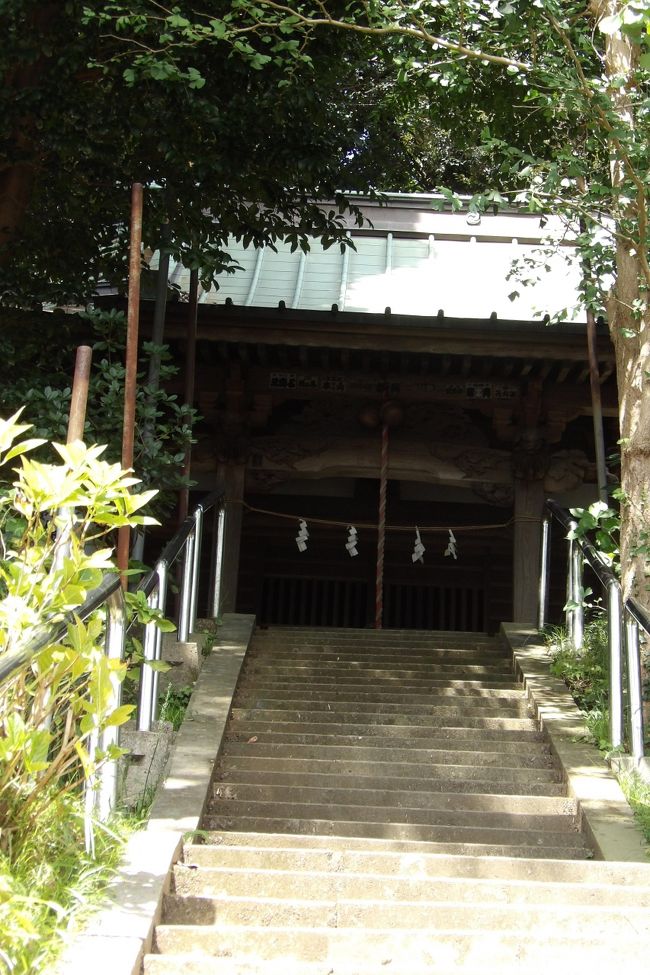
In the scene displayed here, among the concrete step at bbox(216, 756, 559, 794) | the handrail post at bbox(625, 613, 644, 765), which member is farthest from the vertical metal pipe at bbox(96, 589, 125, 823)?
the handrail post at bbox(625, 613, 644, 765)

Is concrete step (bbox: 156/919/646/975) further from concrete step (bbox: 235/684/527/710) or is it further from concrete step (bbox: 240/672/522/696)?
concrete step (bbox: 240/672/522/696)

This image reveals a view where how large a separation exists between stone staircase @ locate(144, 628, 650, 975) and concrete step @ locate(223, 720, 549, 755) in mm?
10

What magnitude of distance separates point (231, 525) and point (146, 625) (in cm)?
386

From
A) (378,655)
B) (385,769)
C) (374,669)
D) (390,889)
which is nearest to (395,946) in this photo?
(390,889)

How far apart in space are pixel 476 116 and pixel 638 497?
3.66m

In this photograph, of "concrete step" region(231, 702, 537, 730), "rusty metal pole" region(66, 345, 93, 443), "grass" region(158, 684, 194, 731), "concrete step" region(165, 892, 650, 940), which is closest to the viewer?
"concrete step" region(165, 892, 650, 940)

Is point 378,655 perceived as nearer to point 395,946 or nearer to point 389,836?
point 389,836

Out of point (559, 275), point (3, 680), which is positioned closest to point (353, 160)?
point (559, 275)

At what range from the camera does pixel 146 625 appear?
5340 mm

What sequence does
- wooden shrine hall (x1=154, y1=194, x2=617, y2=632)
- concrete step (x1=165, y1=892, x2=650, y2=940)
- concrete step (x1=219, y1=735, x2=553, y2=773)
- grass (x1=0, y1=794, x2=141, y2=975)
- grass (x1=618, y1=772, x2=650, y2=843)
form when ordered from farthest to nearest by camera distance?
wooden shrine hall (x1=154, y1=194, x2=617, y2=632), concrete step (x1=219, y1=735, x2=553, y2=773), grass (x1=618, y1=772, x2=650, y2=843), concrete step (x1=165, y1=892, x2=650, y2=940), grass (x1=0, y1=794, x2=141, y2=975)

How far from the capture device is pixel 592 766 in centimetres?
532

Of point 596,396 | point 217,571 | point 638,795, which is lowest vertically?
point 638,795

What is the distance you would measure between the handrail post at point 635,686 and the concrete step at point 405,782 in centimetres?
41

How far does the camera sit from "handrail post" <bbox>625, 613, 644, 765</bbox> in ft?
17.0
